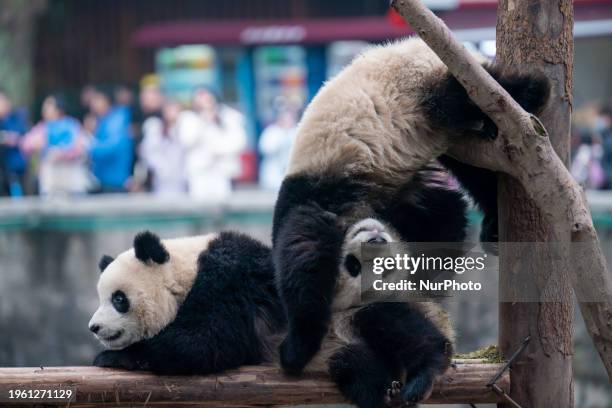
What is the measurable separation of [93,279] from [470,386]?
21.2 ft

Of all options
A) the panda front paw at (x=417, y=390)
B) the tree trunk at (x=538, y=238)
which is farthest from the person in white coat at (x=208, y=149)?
the panda front paw at (x=417, y=390)

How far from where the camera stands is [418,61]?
493cm

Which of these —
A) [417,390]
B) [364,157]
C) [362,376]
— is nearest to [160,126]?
[364,157]

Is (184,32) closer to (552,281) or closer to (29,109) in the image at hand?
(29,109)

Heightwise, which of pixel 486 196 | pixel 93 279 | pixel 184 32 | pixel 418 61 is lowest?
pixel 93 279

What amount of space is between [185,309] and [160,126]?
8320 millimetres

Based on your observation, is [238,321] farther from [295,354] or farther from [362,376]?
[362,376]

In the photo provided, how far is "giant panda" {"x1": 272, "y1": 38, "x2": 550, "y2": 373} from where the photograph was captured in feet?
15.2

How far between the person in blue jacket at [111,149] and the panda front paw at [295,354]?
8.44 m

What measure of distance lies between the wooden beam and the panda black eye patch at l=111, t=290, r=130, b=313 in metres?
0.34

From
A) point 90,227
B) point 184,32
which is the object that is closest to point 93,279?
point 90,227

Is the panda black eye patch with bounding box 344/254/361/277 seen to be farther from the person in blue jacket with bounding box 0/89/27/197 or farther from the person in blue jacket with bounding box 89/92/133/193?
the person in blue jacket with bounding box 0/89/27/197

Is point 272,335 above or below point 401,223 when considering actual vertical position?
below

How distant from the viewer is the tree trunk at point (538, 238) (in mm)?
4613
